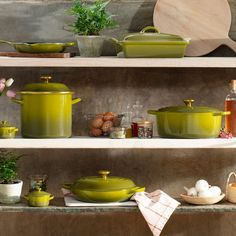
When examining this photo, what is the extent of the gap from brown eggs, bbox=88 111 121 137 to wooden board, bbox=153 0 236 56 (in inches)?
16.4

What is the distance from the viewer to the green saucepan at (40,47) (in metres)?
2.70

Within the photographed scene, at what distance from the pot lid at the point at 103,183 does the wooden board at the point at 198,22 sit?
61 centimetres

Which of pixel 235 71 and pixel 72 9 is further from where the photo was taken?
pixel 235 71

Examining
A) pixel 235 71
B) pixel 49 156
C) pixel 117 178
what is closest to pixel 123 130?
pixel 117 178

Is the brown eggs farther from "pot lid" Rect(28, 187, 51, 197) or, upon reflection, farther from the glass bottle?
"pot lid" Rect(28, 187, 51, 197)

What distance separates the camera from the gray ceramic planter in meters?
2.74

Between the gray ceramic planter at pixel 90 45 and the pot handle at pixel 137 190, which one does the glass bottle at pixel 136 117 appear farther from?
the gray ceramic planter at pixel 90 45

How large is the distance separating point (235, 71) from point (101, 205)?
33.7 inches

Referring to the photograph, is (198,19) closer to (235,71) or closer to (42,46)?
(235,71)

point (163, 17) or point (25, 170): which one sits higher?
point (163, 17)

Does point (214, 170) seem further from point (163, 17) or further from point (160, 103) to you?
point (163, 17)

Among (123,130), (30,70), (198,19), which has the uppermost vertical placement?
(198,19)

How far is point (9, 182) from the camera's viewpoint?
2770mm

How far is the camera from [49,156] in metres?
2.99
